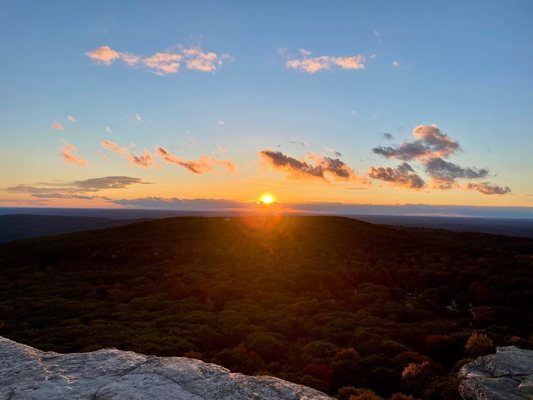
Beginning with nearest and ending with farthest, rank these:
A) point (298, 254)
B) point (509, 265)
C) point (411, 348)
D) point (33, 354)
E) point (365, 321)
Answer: point (33, 354) < point (411, 348) < point (365, 321) < point (509, 265) < point (298, 254)

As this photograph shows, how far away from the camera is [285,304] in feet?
103

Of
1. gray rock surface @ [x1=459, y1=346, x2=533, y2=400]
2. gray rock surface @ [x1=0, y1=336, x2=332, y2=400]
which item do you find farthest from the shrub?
gray rock surface @ [x1=0, y1=336, x2=332, y2=400]

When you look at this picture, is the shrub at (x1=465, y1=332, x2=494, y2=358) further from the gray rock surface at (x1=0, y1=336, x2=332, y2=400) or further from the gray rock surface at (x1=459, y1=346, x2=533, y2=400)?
the gray rock surface at (x1=0, y1=336, x2=332, y2=400)

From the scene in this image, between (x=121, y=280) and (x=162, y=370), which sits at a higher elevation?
(x=162, y=370)

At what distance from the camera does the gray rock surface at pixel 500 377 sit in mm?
10414

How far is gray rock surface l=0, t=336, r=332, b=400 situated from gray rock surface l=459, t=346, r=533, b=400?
5.80m

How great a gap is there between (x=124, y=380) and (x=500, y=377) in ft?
35.6

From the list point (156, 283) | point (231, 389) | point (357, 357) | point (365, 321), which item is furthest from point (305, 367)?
point (156, 283)

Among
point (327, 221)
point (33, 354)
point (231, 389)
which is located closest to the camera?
point (231, 389)

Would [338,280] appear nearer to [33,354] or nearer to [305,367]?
[305,367]

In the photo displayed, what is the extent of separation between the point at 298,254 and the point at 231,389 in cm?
4712

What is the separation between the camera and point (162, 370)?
821 centimetres

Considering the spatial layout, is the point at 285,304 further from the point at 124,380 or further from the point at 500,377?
the point at 124,380

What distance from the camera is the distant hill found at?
19.9m
